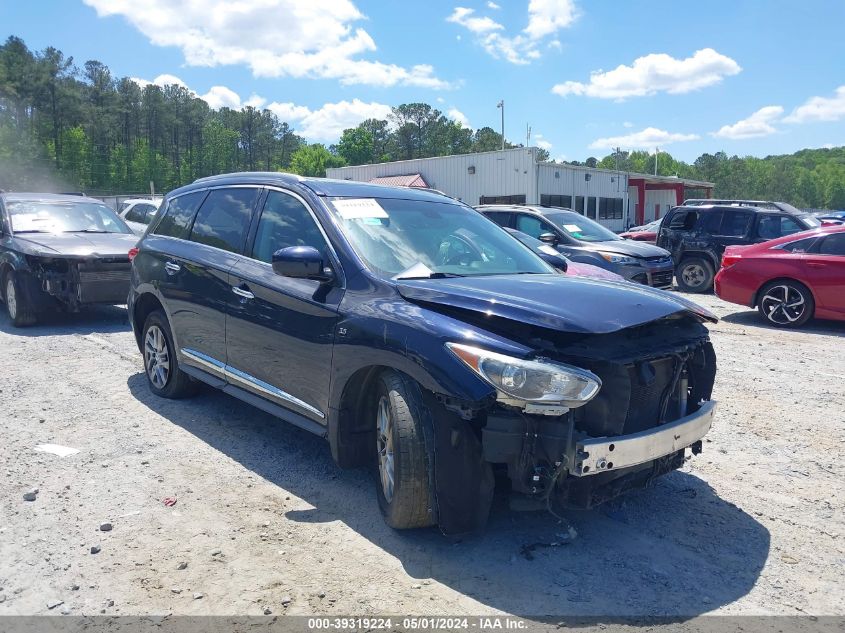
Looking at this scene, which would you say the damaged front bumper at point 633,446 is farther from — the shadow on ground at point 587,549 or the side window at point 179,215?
the side window at point 179,215

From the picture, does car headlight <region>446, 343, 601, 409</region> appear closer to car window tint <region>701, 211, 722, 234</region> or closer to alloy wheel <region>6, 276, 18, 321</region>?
alloy wheel <region>6, 276, 18, 321</region>

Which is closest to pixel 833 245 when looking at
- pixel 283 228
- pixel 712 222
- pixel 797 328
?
pixel 797 328

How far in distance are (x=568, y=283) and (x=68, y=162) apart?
81.0 m

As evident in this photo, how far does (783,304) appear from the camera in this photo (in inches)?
387

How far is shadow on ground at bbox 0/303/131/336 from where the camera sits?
29.6 feet

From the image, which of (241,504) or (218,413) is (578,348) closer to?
(241,504)

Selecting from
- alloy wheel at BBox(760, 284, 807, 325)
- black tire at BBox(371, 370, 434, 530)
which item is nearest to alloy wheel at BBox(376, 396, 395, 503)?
black tire at BBox(371, 370, 434, 530)

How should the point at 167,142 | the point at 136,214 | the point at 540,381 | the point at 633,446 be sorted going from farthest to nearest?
1. the point at 167,142
2. the point at 136,214
3. the point at 633,446
4. the point at 540,381

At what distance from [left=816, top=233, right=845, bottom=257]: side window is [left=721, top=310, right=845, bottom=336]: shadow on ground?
1088 millimetres

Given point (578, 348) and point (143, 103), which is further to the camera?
point (143, 103)

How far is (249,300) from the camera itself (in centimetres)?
455

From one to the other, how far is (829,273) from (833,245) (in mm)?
475

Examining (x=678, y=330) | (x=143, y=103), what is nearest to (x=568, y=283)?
(x=678, y=330)

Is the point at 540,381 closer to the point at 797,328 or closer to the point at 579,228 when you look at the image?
the point at 797,328
